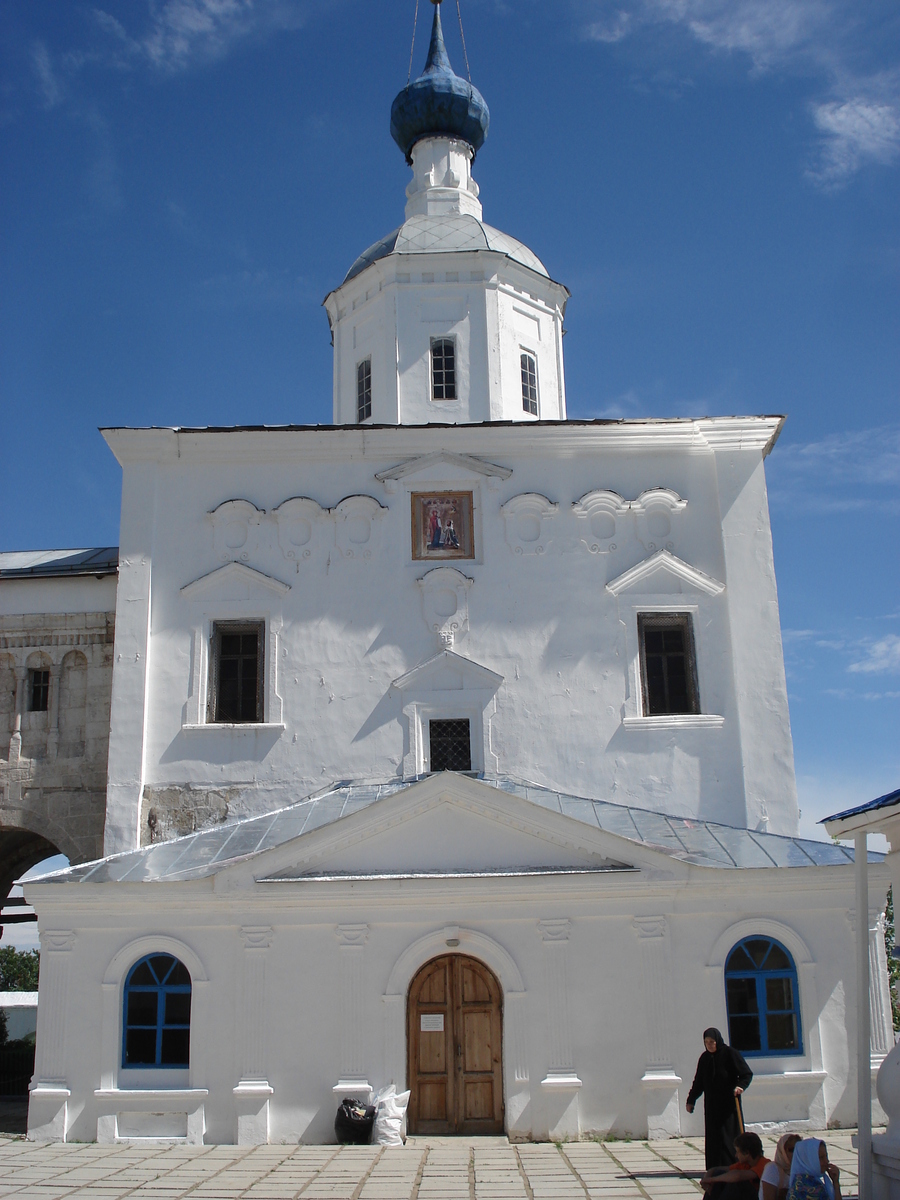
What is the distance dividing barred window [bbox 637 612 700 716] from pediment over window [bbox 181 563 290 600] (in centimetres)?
480

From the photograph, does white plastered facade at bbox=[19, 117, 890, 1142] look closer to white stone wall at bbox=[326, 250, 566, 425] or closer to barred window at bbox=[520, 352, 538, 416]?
white stone wall at bbox=[326, 250, 566, 425]

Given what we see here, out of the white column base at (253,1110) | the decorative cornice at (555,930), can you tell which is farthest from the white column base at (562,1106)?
the white column base at (253,1110)

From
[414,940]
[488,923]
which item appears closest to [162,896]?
[414,940]

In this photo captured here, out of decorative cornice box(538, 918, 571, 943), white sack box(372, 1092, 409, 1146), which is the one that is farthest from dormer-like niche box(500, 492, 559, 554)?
white sack box(372, 1092, 409, 1146)

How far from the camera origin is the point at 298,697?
1394 centimetres

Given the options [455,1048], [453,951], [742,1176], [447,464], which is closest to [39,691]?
[447,464]

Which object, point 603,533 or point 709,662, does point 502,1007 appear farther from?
point 603,533

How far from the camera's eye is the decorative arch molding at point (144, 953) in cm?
1112

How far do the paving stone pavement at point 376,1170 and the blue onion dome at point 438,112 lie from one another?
15.8 m

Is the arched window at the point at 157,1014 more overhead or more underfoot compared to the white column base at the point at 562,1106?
more overhead

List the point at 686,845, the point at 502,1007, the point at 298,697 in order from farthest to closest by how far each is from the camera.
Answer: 1. the point at 298,697
2. the point at 686,845
3. the point at 502,1007

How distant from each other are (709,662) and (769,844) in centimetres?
285

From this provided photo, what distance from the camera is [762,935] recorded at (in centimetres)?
1109

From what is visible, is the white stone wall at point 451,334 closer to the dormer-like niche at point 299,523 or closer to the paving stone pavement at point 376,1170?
the dormer-like niche at point 299,523
